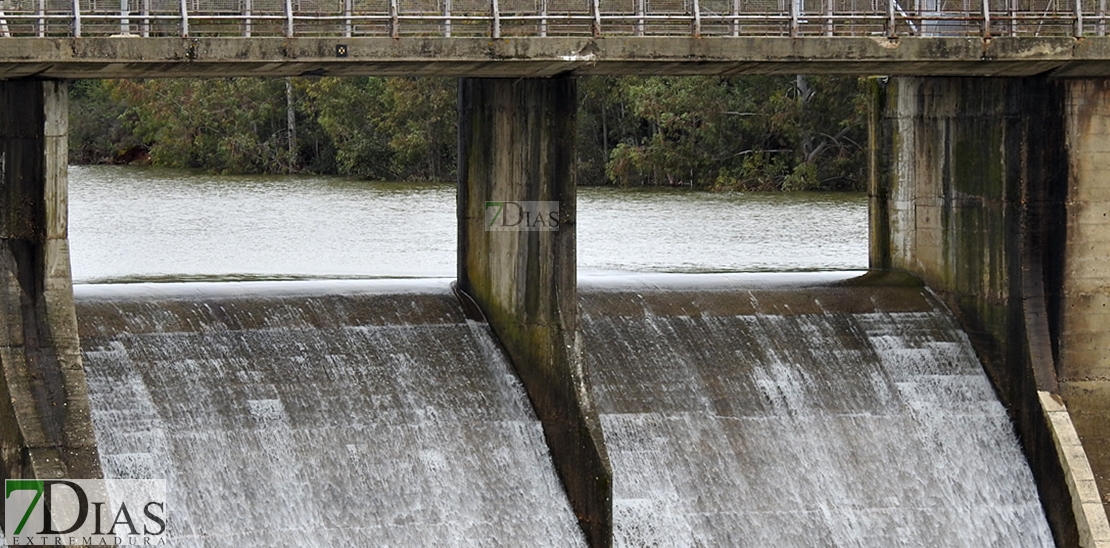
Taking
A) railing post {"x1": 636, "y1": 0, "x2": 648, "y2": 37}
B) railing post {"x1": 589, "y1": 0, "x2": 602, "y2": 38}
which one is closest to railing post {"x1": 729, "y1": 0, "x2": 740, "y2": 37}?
railing post {"x1": 636, "y1": 0, "x2": 648, "y2": 37}

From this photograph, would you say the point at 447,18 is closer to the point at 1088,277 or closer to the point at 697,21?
the point at 697,21

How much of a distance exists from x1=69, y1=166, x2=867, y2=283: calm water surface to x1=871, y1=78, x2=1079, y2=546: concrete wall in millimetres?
8384

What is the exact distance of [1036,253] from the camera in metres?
23.8

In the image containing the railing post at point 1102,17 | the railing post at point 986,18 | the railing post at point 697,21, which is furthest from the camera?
the railing post at point 1102,17

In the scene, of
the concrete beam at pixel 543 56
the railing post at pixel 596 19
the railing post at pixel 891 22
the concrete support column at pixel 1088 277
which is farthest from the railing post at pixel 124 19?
the concrete support column at pixel 1088 277

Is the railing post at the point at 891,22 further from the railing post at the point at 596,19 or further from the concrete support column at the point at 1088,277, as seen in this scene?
the railing post at the point at 596,19

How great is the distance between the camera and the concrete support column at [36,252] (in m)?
18.9

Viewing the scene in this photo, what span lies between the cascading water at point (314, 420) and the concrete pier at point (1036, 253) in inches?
254

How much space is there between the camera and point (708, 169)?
2088 inches

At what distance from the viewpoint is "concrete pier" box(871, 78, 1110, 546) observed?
23.3 m

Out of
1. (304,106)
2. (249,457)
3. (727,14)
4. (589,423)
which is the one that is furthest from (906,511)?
(304,106)

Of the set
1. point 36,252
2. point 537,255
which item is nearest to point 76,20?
point 36,252

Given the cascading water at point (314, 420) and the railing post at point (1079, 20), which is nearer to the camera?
the cascading water at point (314, 420)

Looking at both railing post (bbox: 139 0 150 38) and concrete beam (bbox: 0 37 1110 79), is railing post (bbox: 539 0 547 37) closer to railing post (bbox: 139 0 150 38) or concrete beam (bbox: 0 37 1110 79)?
concrete beam (bbox: 0 37 1110 79)
